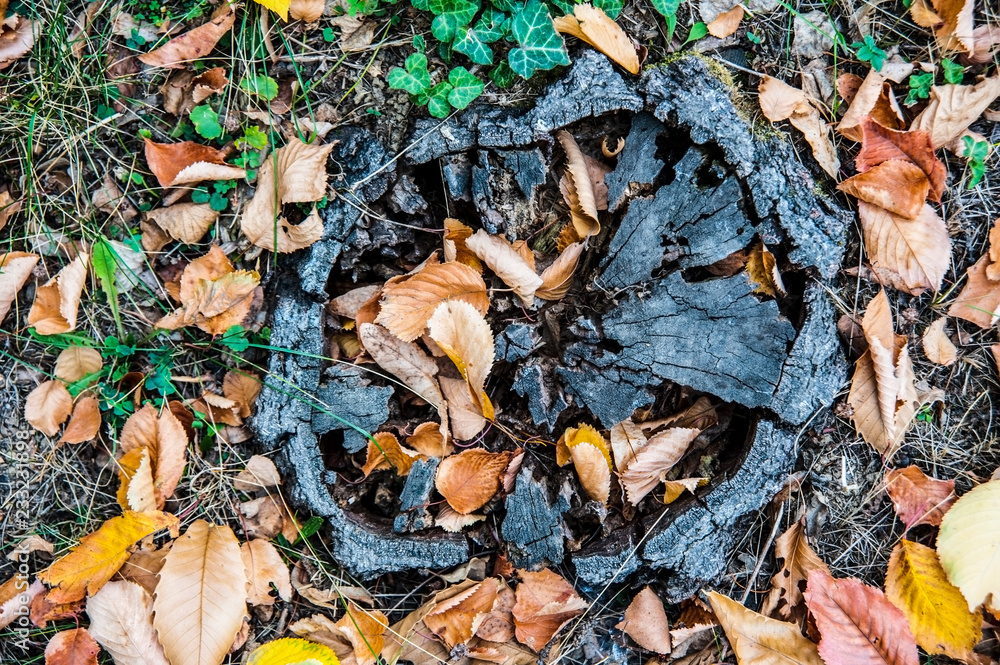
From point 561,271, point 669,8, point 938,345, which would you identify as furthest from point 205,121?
point 938,345

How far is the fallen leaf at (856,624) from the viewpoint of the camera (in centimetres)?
219

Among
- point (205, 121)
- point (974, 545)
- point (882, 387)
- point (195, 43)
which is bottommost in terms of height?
point (974, 545)

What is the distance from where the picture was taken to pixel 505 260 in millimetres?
2223

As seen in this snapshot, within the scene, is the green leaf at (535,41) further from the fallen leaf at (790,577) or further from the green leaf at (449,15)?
the fallen leaf at (790,577)

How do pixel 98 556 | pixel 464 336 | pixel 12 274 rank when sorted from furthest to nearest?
pixel 12 274 < pixel 98 556 < pixel 464 336

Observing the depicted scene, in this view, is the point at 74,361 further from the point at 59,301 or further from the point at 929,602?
the point at 929,602

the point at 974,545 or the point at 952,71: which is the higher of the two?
the point at 952,71

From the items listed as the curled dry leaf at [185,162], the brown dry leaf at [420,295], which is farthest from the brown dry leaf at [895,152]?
the curled dry leaf at [185,162]

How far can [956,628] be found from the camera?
7.30 feet

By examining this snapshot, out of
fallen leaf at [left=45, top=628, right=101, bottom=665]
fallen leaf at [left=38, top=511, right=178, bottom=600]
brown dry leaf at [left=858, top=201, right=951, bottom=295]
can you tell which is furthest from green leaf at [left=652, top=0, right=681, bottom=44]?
fallen leaf at [left=45, top=628, right=101, bottom=665]

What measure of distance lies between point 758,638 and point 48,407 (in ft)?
9.54

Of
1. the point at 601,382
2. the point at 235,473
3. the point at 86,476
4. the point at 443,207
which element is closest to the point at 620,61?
the point at 443,207

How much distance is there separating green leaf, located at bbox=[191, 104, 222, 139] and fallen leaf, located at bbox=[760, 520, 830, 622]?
8.99 ft

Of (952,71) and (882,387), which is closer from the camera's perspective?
(882,387)
